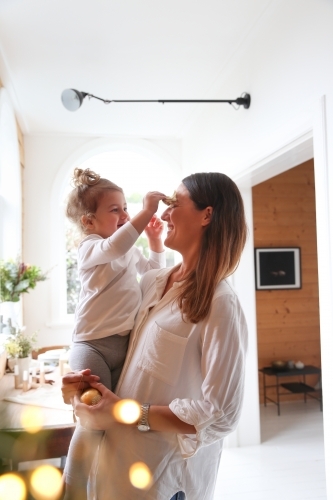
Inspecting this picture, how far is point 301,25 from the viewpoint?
7.32ft

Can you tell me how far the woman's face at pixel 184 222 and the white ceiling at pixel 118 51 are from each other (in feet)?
6.23

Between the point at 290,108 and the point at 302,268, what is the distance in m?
3.06

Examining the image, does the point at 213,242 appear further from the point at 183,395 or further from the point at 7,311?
the point at 7,311

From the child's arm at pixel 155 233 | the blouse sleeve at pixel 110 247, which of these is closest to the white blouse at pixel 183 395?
the blouse sleeve at pixel 110 247

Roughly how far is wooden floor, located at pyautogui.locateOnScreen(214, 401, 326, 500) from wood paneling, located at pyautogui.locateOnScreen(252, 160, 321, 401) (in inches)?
34.7

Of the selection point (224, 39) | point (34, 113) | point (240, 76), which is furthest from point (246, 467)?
point (34, 113)

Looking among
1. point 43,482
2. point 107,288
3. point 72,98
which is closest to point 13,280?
point 72,98

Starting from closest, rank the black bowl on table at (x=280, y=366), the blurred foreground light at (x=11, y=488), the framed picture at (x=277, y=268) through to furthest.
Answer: the blurred foreground light at (x=11, y=488) < the black bowl on table at (x=280, y=366) < the framed picture at (x=277, y=268)

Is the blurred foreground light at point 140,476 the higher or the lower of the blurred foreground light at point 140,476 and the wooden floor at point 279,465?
the higher

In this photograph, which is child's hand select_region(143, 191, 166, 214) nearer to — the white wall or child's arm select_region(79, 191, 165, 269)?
child's arm select_region(79, 191, 165, 269)

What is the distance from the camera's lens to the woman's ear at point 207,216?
3.82 feet

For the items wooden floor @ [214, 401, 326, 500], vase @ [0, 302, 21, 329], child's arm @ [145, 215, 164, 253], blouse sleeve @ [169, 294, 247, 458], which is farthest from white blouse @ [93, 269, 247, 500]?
vase @ [0, 302, 21, 329]

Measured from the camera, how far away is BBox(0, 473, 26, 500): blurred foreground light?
38cm

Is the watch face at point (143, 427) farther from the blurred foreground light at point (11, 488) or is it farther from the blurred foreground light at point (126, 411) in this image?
the blurred foreground light at point (11, 488)
